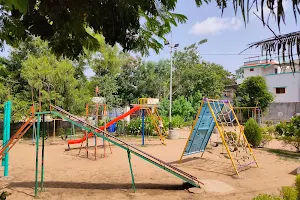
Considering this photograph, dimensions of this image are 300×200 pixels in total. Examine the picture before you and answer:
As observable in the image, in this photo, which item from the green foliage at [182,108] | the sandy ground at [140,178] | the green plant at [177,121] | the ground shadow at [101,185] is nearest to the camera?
the sandy ground at [140,178]

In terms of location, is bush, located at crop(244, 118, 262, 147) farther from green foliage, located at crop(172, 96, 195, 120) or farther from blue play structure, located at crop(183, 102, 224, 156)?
green foliage, located at crop(172, 96, 195, 120)

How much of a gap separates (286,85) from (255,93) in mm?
5494

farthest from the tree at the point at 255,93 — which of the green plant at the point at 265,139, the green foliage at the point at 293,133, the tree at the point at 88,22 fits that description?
the tree at the point at 88,22

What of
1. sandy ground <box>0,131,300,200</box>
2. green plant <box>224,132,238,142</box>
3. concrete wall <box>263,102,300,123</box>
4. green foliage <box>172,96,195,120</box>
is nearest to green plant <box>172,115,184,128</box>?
green foliage <box>172,96,195,120</box>

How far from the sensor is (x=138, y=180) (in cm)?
714

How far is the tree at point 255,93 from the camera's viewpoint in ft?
80.9

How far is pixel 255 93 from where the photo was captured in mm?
25016

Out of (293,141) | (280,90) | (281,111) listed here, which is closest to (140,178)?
(293,141)

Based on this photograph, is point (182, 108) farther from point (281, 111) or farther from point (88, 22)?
point (88, 22)

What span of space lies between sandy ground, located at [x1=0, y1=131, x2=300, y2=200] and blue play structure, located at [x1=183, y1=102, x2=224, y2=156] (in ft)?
1.80

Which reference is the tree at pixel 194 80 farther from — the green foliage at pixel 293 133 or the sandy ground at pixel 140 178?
the sandy ground at pixel 140 178

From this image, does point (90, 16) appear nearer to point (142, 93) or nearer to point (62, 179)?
point (62, 179)

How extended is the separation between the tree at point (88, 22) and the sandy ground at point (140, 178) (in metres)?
3.91

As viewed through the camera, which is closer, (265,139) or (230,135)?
(230,135)
